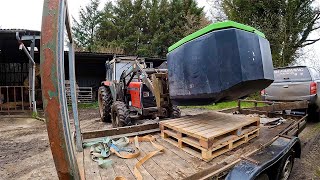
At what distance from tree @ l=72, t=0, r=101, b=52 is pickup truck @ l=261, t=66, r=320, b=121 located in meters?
24.3

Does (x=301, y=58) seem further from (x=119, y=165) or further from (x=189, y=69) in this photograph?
(x=119, y=165)

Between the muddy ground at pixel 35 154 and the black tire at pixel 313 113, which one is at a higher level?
the black tire at pixel 313 113

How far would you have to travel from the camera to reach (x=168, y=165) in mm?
2404

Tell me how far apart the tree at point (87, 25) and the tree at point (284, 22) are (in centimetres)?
1932

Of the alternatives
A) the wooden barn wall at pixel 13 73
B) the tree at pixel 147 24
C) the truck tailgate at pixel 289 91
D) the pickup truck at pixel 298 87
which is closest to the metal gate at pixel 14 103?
the wooden barn wall at pixel 13 73

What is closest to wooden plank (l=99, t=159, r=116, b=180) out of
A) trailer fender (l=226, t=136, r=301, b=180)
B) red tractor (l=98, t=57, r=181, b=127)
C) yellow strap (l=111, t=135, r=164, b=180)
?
yellow strap (l=111, t=135, r=164, b=180)

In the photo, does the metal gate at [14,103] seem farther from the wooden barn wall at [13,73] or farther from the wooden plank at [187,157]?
the wooden plank at [187,157]

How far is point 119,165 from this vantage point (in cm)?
245

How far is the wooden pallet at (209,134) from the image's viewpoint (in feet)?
8.13

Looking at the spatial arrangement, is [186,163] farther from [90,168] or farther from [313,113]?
[313,113]

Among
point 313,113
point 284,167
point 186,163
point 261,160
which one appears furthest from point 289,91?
point 186,163

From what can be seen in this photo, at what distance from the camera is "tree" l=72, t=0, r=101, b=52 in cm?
2822

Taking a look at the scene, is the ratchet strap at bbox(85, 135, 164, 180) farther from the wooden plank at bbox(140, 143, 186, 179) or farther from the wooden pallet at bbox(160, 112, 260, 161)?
the wooden pallet at bbox(160, 112, 260, 161)

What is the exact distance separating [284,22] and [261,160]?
13.4 m
